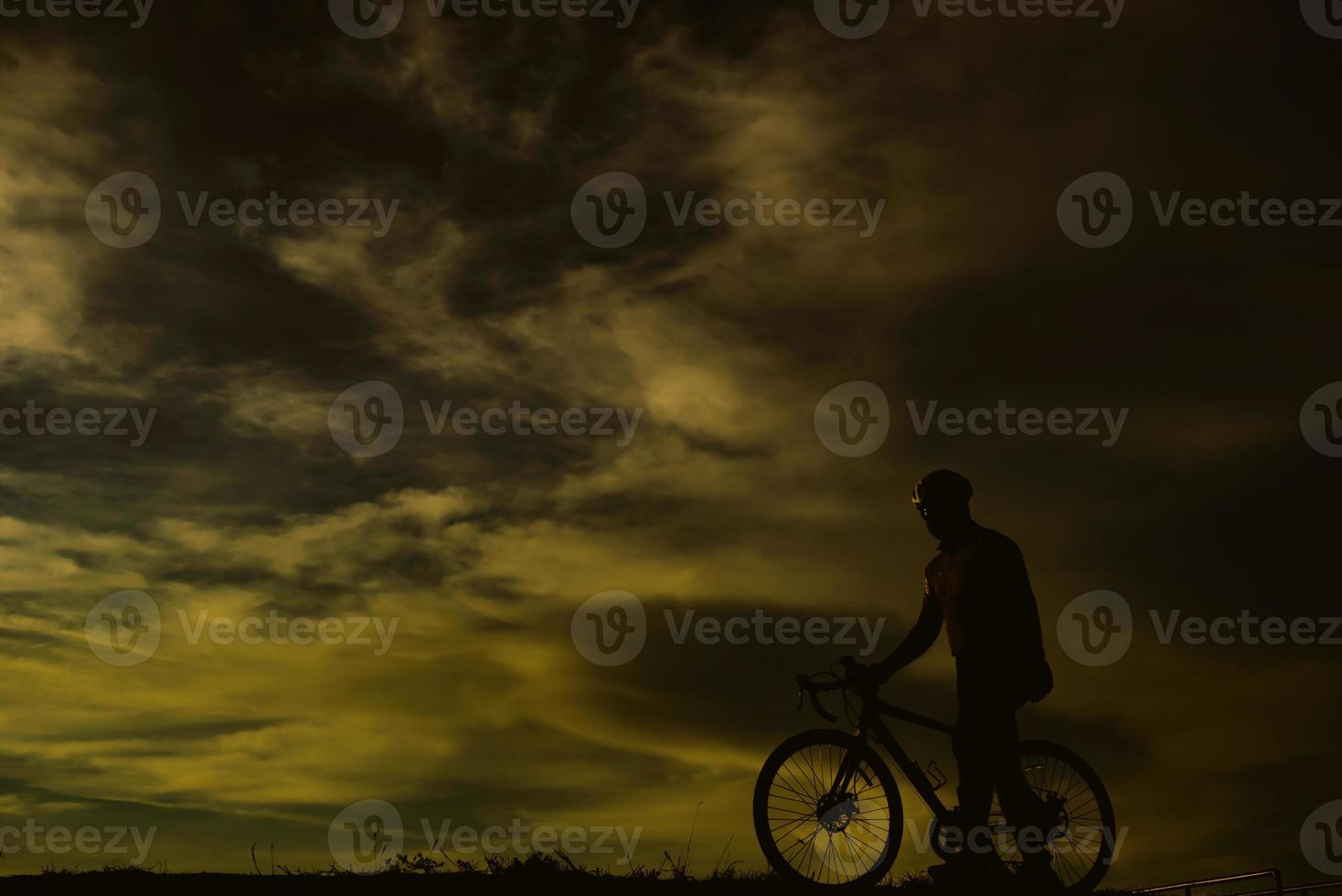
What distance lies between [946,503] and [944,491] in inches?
3.4

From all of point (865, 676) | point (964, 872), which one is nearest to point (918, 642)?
point (865, 676)

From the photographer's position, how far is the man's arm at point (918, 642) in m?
8.98

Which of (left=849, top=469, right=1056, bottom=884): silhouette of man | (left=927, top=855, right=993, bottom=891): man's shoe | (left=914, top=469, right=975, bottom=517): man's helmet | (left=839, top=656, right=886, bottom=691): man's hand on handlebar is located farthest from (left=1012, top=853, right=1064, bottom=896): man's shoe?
(left=914, top=469, right=975, bottom=517): man's helmet

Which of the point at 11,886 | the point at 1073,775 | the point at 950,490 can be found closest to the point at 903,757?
the point at 1073,775

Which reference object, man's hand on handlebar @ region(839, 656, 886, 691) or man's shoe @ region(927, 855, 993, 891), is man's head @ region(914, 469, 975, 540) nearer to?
man's hand on handlebar @ region(839, 656, 886, 691)

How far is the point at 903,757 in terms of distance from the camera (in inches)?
358

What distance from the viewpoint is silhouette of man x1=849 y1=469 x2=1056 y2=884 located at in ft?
27.6

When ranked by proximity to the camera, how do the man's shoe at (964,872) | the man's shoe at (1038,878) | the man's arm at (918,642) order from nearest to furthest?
1. the man's shoe at (964,872)
2. the man's shoe at (1038,878)
3. the man's arm at (918,642)

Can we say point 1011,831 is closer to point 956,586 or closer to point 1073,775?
point 1073,775

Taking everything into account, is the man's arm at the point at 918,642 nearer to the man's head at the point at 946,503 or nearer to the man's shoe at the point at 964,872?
the man's head at the point at 946,503

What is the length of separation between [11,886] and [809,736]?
6045 mm

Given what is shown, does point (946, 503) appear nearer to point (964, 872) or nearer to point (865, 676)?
point (865, 676)

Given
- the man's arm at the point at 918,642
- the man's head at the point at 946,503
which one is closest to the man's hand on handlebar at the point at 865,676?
the man's arm at the point at 918,642

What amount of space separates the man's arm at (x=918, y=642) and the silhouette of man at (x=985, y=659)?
0.29 m
